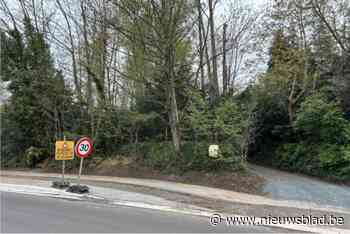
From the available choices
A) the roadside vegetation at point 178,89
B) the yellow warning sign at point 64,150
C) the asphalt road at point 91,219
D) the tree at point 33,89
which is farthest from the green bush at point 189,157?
the tree at point 33,89

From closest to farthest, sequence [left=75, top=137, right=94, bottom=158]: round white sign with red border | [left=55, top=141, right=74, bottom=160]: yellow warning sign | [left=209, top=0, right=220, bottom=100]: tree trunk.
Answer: [left=75, top=137, right=94, bottom=158]: round white sign with red border
[left=55, top=141, right=74, bottom=160]: yellow warning sign
[left=209, top=0, right=220, bottom=100]: tree trunk

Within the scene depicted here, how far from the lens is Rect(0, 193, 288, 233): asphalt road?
18.2 ft

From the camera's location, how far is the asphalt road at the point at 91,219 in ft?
18.2

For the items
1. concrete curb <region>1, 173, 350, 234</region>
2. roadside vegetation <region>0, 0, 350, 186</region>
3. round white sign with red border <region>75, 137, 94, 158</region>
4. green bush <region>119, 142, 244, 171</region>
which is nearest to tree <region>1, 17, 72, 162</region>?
roadside vegetation <region>0, 0, 350, 186</region>

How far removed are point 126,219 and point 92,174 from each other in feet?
29.8

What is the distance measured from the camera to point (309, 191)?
33.5ft

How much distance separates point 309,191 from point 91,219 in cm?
797

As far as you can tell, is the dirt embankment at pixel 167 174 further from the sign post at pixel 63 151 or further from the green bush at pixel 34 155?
the sign post at pixel 63 151

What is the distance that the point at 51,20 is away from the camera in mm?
16953

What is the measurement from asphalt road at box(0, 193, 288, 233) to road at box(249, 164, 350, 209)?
13.1 feet

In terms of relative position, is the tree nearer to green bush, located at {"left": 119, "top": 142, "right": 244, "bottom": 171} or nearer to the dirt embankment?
the dirt embankment

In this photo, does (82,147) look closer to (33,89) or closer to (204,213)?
(204,213)

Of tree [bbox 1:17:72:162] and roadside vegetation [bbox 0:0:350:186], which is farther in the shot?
tree [bbox 1:17:72:162]

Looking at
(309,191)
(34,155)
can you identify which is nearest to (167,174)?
(309,191)
